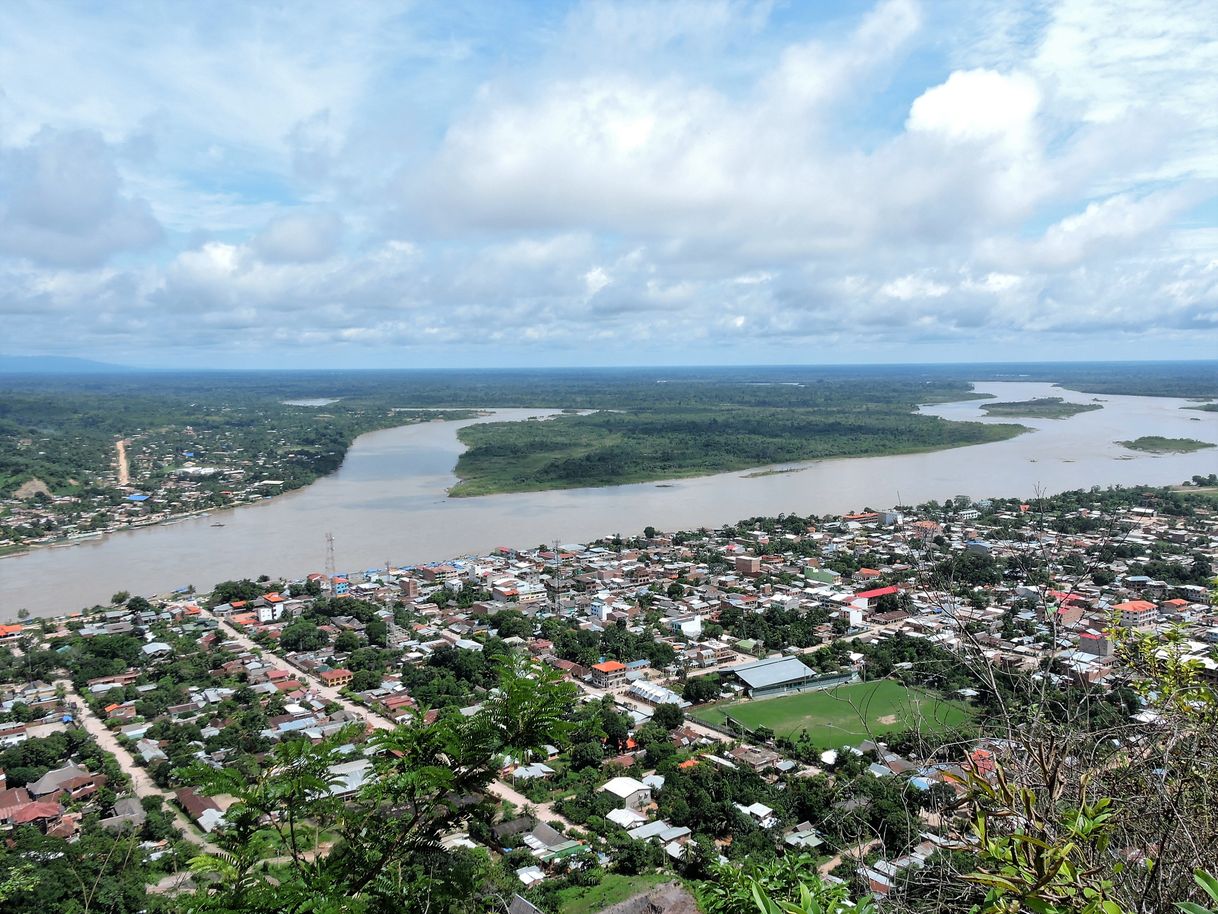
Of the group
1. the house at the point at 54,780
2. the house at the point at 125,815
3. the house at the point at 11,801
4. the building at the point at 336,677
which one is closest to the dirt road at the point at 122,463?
the building at the point at 336,677

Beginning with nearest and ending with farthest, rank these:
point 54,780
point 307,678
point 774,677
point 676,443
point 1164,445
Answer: point 54,780 → point 774,677 → point 307,678 → point 1164,445 → point 676,443

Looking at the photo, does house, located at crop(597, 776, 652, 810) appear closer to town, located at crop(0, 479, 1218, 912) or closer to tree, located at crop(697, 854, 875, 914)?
town, located at crop(0, 479, 1218, 912)

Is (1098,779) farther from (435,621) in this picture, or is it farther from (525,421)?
(525,421)

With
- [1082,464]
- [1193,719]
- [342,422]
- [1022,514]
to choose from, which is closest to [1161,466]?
[1082,464]

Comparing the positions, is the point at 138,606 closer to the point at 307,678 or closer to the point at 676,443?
the point at 307,678

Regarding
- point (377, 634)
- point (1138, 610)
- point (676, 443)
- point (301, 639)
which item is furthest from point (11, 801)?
point (676, 443)

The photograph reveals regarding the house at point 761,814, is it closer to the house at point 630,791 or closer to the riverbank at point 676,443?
the house at point 630,791
